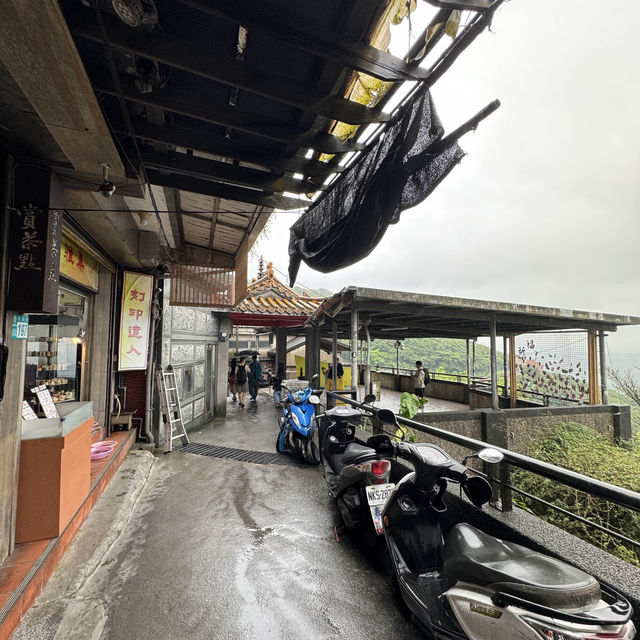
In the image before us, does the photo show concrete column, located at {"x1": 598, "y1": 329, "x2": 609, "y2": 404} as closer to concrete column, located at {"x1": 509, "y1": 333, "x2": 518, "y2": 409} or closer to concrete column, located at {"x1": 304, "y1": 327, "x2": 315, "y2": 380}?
concrete column, located at {"x1": 509, "y1": 333, "x2": 518, "y2": 409}

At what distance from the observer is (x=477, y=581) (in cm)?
154

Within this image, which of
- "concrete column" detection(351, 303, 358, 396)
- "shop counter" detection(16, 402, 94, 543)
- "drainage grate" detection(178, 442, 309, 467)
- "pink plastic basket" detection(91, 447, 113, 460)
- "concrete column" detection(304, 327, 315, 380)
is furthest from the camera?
"concrete column" detection(304, 327, 315, 380)

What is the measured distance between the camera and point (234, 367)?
40.1ft

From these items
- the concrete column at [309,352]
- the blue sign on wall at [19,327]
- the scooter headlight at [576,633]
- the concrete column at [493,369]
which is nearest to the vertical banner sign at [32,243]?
the blue sign on wall at [19,327]

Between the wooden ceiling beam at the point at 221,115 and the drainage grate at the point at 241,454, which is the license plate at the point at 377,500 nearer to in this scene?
the wooden ceiling beam at the point at 221,115

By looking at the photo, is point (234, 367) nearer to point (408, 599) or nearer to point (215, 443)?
point (215, 443)

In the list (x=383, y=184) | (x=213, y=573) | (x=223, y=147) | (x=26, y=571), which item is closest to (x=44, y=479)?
(x=26, y=571)

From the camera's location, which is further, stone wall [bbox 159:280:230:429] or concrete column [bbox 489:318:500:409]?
concrete column [bbox 489:318:500:409]

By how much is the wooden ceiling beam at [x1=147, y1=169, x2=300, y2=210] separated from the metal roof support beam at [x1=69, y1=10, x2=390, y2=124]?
126cm

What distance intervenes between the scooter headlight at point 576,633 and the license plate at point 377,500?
145 centimetres

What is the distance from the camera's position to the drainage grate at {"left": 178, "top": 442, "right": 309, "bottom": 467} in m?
5.43

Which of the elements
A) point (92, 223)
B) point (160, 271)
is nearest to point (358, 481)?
point (92, 223)

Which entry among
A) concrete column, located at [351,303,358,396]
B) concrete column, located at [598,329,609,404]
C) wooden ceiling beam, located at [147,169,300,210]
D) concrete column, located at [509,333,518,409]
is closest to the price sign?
wooden ceiling beam, located at [147,169,300,210]

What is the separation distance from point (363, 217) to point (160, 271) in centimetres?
491
